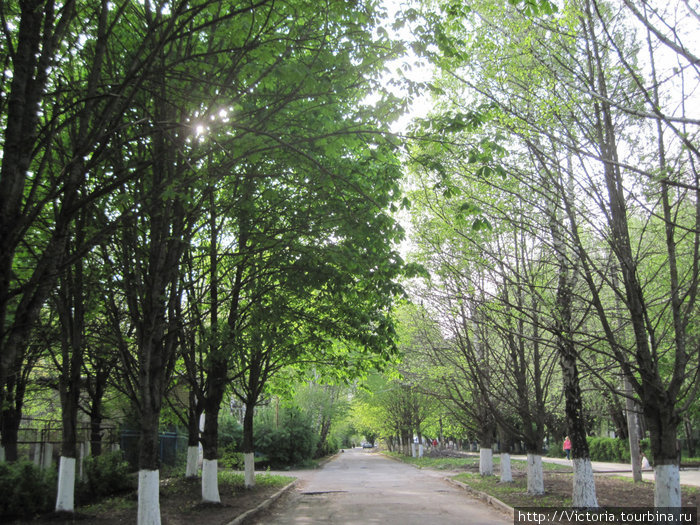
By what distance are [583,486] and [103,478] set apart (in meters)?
11.2

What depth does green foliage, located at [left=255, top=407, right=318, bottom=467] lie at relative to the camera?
31969 mm

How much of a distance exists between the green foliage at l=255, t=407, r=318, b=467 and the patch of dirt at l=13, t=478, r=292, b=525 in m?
15.9

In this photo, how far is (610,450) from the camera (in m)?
36.1

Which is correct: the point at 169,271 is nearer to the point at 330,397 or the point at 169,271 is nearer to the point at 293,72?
the point at 293,72

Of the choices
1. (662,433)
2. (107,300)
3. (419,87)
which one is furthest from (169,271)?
(662,433)

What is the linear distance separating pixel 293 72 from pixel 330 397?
39220 millimetres

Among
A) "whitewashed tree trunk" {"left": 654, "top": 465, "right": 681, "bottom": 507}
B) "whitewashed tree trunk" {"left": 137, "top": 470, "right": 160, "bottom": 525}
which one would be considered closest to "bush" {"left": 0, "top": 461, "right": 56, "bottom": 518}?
"whitewashed tree trunk" {"left": 137, "top": 470, "right": 160, "bottom": 525}

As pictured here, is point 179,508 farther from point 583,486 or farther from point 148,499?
point 583,486

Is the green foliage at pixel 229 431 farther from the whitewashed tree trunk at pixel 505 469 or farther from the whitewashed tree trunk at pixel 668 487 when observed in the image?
the whitewashed tree trunk at pixel 668 487

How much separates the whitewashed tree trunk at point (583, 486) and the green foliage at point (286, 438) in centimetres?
2284

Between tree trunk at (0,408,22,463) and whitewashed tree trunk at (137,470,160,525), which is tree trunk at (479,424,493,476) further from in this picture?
tree trunk at (0,408,22,463)

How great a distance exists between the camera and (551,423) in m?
13.1

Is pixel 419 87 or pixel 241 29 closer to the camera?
pixel 241 29

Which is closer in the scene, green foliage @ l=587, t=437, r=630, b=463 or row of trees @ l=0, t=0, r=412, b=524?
row of trees @ l=0, t=0, r=412, b=524
